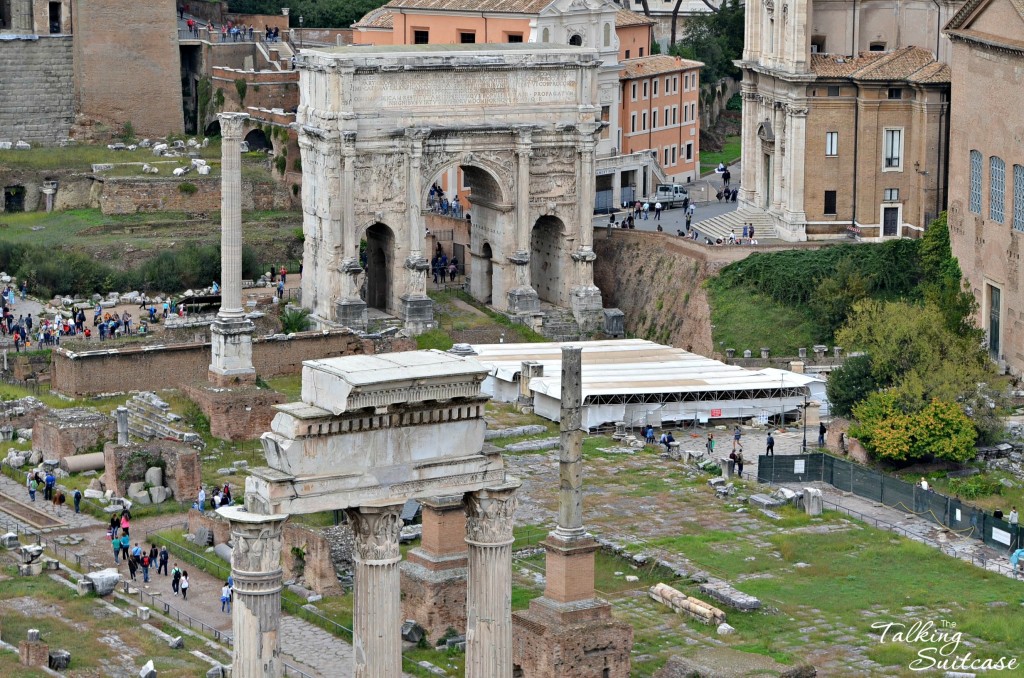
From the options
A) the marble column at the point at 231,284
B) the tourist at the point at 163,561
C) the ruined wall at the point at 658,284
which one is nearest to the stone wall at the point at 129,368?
the marble column at the point at 231,284

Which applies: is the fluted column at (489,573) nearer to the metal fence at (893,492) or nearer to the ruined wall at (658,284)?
the metal fence at (893,492)

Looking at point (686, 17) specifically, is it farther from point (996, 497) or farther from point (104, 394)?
point (996, 497)

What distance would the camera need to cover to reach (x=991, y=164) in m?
73.7

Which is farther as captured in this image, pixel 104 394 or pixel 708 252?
pixel 708 252

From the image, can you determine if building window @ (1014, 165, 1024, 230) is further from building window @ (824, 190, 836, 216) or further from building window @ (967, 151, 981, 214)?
building window @ (824, 190, 836, 216)

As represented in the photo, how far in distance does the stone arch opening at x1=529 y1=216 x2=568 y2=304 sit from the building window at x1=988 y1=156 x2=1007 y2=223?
1464 cm

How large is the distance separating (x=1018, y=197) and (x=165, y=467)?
83.3 feet

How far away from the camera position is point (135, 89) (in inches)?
3974

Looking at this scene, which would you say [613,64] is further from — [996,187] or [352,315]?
[996,187]

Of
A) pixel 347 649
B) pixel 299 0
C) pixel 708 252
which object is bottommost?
pixel 347 649

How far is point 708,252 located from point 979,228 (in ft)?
30.6

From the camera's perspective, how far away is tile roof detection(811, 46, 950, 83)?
79.1m

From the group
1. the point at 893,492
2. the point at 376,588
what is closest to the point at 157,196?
the point at 893,492

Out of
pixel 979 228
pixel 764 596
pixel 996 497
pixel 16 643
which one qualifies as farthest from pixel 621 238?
pixel 16 643
